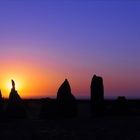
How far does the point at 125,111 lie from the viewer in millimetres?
52250

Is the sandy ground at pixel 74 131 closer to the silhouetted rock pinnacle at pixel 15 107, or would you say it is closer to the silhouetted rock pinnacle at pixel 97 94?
the silhouetted rock pinnacle at pixel 15 107

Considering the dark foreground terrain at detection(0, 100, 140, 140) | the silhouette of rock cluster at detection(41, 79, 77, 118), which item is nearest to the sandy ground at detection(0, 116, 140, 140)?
the dark foreground terrain at detection(0, 100, 140, 140)

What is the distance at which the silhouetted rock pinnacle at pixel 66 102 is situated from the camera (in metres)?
48.3

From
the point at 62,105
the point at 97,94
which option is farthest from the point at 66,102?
the point at 97,94

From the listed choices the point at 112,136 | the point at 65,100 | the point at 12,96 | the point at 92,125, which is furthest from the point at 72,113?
the point at 112,136

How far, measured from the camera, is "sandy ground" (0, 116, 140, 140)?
30.8 meters

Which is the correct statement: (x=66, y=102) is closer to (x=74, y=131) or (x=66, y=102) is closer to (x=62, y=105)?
(x=62, y=105)

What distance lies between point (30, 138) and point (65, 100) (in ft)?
59.2

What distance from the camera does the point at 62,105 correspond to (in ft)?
159

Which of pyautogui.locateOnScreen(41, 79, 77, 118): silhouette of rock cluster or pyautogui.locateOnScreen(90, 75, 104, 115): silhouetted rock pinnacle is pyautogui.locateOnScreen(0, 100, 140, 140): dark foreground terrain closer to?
pyautogui.locateOnScreen(41, 79, 77, 118): silhouette of rock cluster

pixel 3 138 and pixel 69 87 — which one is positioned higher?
pixel 69 87

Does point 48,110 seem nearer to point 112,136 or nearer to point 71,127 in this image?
point 71,127

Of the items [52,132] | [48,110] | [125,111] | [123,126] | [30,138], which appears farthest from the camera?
[125,111]

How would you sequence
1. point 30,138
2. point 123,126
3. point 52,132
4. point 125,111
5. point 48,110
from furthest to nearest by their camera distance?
point 125,111
point 48,110
point 123,126
point 52,132
point 30,138
